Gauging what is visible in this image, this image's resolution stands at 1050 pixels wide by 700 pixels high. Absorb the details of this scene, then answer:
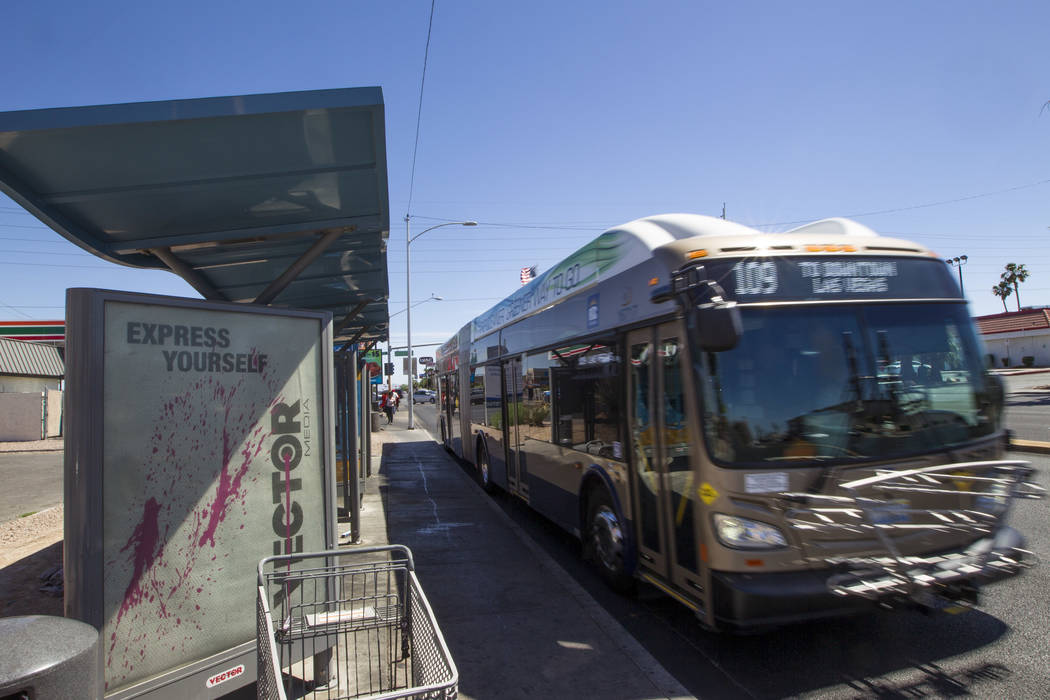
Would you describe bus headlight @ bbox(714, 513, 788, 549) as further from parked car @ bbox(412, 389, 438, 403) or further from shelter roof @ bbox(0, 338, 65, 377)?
parked car @ bbox(412, 389, 438, 403)

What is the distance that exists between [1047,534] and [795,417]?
15.4ft

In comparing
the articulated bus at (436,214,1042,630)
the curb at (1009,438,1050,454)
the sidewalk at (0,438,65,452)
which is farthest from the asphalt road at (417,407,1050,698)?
the sidewalk at (0,438,65,452)

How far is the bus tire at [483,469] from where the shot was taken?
11.3 meters

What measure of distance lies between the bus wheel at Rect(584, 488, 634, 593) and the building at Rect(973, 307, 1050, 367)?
5136 cm

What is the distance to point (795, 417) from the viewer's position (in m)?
4.04

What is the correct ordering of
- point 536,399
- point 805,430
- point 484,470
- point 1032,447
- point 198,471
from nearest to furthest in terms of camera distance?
point 198,471, point 805,430, point 536,399, point 484,470, point 1032,447

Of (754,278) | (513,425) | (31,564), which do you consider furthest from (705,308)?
(31,564)

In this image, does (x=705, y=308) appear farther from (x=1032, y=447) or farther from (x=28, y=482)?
(x=28, y=482)

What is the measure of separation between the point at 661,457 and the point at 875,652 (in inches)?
73.9

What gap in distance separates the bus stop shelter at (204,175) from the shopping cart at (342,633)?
2160mm

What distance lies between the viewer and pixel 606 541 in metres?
5.89

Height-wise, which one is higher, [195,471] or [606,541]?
[195,471]

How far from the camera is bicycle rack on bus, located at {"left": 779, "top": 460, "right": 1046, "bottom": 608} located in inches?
148

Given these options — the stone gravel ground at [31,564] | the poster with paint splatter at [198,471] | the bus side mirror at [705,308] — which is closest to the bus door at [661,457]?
the bus side mirror at [705,308]
